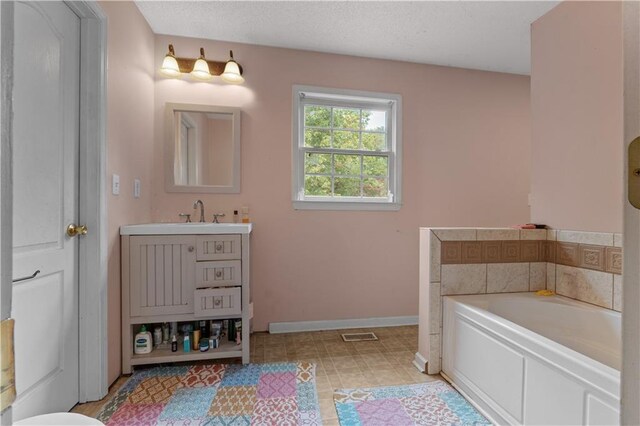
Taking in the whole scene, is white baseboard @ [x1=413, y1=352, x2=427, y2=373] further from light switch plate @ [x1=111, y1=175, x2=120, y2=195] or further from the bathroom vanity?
light switch plate @ [x1=111, y1=175, x2=120, y2=195]

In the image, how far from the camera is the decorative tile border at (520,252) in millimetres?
1806

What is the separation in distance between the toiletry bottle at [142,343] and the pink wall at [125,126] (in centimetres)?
10

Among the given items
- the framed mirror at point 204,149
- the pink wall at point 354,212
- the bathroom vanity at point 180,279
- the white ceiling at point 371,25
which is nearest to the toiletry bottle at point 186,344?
the bathroom vanity at point 180,279

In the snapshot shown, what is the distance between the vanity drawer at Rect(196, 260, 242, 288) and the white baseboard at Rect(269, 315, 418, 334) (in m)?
0.81

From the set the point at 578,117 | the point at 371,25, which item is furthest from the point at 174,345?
the point at 578,117

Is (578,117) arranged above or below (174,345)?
above

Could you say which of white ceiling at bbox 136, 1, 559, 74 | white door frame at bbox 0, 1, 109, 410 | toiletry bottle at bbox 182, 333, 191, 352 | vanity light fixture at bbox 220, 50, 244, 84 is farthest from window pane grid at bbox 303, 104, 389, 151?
toiletry bottle at bbox 182, 333, 191, 352

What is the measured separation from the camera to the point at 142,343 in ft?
6.23

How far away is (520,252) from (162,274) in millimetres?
2418

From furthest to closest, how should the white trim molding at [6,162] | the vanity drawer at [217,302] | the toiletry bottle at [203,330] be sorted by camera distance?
the toiletry bottle at [203,330], the vanity drawer at [217,302], the white trim molding at [6,162]

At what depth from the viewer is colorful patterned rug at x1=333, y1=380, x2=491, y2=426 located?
148cm

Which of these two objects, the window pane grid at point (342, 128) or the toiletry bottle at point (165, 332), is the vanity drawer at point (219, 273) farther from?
the window pane grid at point (342, 128)

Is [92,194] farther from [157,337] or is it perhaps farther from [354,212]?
[354,212]

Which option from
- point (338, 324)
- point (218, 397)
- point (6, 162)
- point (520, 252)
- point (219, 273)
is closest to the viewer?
point (6, 162)
